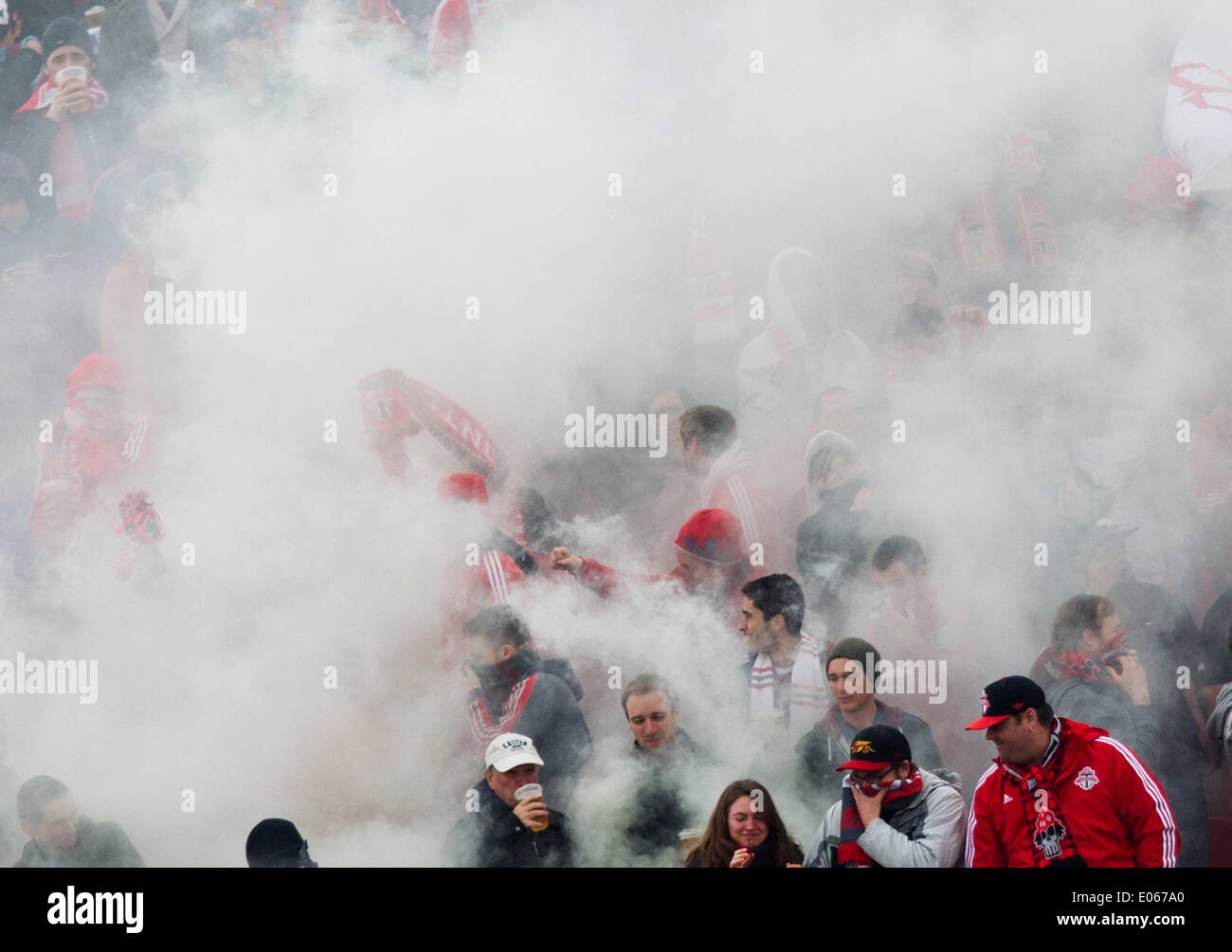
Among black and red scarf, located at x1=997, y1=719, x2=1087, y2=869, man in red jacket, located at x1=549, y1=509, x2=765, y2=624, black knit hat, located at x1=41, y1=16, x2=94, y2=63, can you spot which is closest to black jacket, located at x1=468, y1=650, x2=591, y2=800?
man in red jacket, located at x1=549, y1=509, x2=765, y2=624

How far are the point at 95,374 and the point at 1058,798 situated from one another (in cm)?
368

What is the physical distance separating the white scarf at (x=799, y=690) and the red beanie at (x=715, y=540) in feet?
1.22

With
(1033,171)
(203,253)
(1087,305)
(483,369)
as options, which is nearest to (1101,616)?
(1087,305)

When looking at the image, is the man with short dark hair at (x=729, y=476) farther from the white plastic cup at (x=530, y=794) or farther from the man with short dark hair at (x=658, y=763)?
the white plastic cup at (x=530, y=794)

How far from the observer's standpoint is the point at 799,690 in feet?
13.4

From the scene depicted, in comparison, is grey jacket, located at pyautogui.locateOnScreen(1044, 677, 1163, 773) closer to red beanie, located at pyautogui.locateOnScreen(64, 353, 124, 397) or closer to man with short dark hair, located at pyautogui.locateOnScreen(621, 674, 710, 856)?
man with short dark hair, located at pyautogui.locateOnScreen(621, 674, 710, 856)

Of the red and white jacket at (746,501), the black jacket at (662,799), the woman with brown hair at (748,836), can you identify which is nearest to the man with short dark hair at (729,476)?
the red and white jacket at (746,501)

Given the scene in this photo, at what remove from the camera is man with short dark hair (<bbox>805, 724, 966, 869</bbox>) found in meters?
3.57

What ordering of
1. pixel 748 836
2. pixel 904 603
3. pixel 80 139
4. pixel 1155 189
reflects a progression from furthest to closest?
pixel 80 139 → pixel 1155 189 → pixel 904 603 → pixel 748 836

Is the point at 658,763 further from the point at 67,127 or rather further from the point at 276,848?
the point at 67,127

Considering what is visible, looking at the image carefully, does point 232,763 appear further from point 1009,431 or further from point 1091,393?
point 1091,393

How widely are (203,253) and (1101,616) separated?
3551 mm

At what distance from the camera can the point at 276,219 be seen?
4.53 m

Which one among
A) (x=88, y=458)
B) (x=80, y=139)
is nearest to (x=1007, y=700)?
(x=88, y=458)
